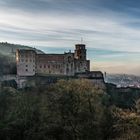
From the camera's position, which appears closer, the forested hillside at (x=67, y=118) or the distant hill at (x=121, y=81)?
the forested hillside at (x=67, y=118)

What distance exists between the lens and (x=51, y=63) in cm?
7875

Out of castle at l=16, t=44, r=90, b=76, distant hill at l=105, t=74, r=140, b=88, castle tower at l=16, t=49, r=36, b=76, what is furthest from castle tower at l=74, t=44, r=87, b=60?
distant hill at l=105, t=74, r=140, b=88

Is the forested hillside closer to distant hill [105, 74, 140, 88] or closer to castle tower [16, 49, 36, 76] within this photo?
castle tower [16, 49, 36, 76]

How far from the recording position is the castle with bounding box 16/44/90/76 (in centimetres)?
7581

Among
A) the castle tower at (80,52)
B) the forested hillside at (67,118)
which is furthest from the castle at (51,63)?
the forested hillside at (67,118)

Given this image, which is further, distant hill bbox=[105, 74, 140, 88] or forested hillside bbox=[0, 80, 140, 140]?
distant hill bbox=[105, 74, 140, 88]

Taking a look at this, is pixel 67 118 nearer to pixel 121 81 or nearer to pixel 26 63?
pixel 26 63

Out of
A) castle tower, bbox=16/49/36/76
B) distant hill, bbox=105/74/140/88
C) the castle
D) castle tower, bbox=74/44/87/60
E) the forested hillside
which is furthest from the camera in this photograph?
distant hill, bbox=105/74/140/88

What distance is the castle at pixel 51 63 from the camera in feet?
249

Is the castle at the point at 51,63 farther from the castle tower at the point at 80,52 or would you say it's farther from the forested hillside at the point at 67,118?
the forested hillside at the point at 67,118

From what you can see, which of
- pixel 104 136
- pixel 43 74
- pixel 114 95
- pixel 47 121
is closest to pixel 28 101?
pixel 47 121

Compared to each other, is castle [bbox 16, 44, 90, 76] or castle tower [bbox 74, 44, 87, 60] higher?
castle tower [bbox 74, 44, 87, 60]

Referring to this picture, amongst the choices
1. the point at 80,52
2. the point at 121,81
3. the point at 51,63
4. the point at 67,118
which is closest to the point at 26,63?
the point at 51,63

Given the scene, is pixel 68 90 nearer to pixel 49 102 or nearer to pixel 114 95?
pixel 49 102
